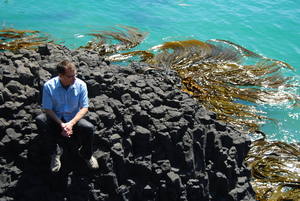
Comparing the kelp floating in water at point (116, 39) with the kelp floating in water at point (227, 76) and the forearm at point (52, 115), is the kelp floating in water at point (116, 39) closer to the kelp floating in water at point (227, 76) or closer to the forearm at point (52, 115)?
the kelp floating in water at point (227, 76)

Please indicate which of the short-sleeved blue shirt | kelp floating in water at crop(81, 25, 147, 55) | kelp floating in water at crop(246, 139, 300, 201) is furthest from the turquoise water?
the short-sleeved blue shirt

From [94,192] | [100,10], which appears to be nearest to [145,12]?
[100,10]

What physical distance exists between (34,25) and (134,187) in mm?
7955

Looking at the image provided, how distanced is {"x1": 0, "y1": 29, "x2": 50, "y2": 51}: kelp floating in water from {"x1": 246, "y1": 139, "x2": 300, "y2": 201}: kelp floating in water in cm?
606

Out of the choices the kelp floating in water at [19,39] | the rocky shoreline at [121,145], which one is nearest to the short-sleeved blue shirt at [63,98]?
the rocky shoreline at [121,145]

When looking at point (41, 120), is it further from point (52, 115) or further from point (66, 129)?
Result: point (66, 129)

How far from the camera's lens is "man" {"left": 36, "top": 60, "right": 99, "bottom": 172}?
170 inches

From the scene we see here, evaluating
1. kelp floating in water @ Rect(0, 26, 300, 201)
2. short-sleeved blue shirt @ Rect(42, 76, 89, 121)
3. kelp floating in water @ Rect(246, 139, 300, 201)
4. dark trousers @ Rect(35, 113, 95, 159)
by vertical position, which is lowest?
kelp floating in water @ Rect(246, 139, 300, 201)

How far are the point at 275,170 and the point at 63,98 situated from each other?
447 centimetres

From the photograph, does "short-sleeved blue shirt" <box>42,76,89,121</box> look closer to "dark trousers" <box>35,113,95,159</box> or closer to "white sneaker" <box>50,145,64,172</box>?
"dark trousers" <box>35,113,95,159</box>

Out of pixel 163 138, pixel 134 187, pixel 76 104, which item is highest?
pixel 76 104

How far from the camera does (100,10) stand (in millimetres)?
13297

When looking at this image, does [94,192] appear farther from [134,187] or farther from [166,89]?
[166,89]

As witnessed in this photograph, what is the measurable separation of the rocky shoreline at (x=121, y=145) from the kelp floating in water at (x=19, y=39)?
3528mm
